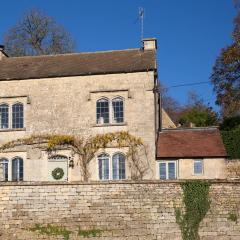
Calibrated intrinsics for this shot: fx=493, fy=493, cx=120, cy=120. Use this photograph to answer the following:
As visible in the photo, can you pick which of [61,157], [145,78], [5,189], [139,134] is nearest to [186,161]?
[139,134]

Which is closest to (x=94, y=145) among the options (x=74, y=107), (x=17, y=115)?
(x=74, y=107)

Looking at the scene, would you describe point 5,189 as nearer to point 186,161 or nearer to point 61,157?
point 61,157

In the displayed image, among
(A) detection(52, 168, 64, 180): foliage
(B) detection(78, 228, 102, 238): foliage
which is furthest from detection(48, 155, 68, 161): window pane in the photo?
(B) detection(78, 228, 102, 238): foliage

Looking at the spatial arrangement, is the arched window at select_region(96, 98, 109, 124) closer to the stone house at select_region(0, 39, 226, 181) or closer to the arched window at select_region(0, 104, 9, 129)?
the stone house at select_region(0, 39, 226, 181)

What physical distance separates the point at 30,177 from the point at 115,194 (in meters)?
9.00

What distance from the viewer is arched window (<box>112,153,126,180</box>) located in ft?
92.2

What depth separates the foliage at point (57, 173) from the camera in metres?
Result: 28.5

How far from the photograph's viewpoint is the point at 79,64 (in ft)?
101

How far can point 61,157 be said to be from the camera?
Answer: 28797mm

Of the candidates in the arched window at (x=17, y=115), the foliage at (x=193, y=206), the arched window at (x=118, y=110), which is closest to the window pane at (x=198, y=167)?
the arched window at (x=118, y=110)

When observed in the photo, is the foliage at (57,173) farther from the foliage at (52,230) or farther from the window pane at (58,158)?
the foliage at (52,230)

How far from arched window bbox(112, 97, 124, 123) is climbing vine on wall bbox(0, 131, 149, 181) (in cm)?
88

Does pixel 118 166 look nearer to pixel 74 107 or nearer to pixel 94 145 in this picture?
pixel 94 145

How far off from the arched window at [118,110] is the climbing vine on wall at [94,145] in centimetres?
88
